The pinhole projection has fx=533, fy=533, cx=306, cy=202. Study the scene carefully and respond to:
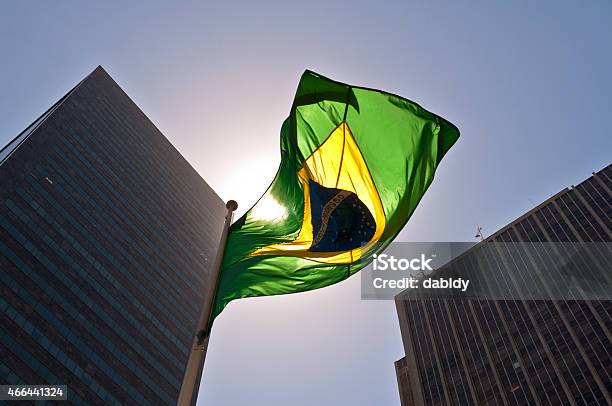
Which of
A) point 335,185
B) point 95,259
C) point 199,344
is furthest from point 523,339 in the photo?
point 199,344

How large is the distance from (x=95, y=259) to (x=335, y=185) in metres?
72.6

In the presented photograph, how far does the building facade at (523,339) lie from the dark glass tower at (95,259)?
4342 centimetres

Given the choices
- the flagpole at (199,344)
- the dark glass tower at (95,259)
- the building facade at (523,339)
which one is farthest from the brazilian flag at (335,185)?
the building facade at (523,339)

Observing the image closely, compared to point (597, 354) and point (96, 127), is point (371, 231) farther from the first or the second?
point (96, 127)

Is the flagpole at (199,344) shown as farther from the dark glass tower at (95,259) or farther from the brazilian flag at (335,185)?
the dark glass tower at (95,259)

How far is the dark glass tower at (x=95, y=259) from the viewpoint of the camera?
62656mm

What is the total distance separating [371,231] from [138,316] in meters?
72.6

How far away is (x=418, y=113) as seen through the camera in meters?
13.5

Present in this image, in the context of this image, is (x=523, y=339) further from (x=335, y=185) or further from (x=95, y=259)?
(x=335, y=185)

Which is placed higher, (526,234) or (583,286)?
(526,234)

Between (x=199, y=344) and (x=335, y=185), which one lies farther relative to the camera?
(x=335, y=185)

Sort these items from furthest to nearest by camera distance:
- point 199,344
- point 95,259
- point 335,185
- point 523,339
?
point 523,339
point 95,259
point 335,185
point 199,344

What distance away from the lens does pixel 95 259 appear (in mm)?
78188

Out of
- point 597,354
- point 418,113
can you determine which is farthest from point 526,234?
point 418,113
